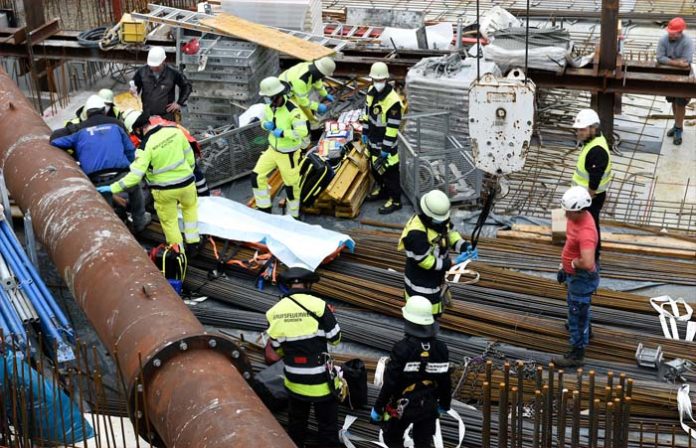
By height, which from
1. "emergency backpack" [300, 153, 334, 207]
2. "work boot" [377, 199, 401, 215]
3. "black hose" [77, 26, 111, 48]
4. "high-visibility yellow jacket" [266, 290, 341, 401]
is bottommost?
"work boot" [377, 199, 401, 215]

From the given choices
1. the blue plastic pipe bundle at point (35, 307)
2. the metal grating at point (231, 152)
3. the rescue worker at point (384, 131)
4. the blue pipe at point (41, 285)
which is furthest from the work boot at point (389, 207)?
the blue plastic pipe bundle at point (35, 307)

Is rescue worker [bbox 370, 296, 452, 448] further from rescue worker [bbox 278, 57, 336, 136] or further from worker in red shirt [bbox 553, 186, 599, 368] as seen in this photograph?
rescue worker [bbox 278, 57, 336, 136]

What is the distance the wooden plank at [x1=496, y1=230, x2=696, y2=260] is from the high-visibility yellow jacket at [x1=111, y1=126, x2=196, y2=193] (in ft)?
12.3

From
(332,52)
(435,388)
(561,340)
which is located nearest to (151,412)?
(435,388)

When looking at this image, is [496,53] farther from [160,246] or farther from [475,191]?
[160,246]

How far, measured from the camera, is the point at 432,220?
9.45 metres

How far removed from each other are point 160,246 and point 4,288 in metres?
1.99

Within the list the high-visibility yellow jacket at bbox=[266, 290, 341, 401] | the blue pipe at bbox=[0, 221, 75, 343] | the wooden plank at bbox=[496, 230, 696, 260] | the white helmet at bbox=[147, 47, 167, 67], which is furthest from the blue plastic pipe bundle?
the wooden plank at bbox=[496, 230, 696, 260]

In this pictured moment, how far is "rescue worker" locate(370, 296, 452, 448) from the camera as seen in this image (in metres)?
8.17

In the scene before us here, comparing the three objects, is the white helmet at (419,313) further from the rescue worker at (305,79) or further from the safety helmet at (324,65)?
the safety helmet at (324,65)

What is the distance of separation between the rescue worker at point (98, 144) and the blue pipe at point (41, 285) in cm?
108

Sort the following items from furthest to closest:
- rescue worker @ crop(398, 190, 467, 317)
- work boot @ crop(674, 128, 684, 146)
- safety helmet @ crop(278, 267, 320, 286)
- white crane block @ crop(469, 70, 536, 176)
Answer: work boot @ crop(674, 128, 684, 146) → white crane block @ crop(469, 70, 536, 176) → rescue worker @ crop(398, 190, 467, 317) → safety helmet @ crop(278, 267, 320, 286)

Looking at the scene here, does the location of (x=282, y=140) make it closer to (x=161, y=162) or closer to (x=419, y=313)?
(x=161, y=162)

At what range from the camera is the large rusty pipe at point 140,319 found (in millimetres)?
6805
